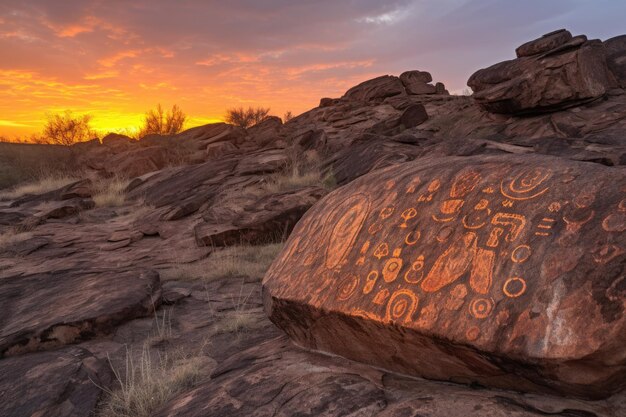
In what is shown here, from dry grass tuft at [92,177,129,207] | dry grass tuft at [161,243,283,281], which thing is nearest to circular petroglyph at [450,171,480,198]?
dry grass tuft at [161,243,283,281]

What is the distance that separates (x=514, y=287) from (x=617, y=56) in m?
12.7

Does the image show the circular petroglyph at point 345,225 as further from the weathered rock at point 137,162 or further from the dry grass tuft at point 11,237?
the weathered rock at point 137,162

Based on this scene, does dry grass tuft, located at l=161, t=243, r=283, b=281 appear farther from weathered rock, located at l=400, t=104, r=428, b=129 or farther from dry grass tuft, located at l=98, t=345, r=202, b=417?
weathered rock, located at l=400, t=104, r=428, b=129

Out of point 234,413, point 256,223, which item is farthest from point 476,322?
point 256,223

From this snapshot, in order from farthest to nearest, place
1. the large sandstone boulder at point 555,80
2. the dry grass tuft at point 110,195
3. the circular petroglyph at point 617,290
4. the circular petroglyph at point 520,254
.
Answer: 1. the dry grass tuft at point 110,195
2. the large sandstone boulder at point 555,80
3. the circular petroglyph at point 520,254
4. the circular petroglyph at point 617,290

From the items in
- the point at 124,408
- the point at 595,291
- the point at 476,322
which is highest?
the point at 595,291

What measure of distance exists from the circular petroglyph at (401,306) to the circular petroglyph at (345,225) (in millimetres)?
567

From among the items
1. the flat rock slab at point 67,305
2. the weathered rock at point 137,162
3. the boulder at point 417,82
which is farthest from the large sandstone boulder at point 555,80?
the weathered rock at point 137,162

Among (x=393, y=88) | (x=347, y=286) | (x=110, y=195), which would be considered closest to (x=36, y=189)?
(x=110, y=195)

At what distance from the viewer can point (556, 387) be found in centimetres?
190

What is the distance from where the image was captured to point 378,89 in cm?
2152

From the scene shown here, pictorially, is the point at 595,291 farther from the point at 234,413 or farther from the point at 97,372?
the point at 97,372

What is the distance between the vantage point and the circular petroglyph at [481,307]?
2.05m

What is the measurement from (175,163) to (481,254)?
1767cm
